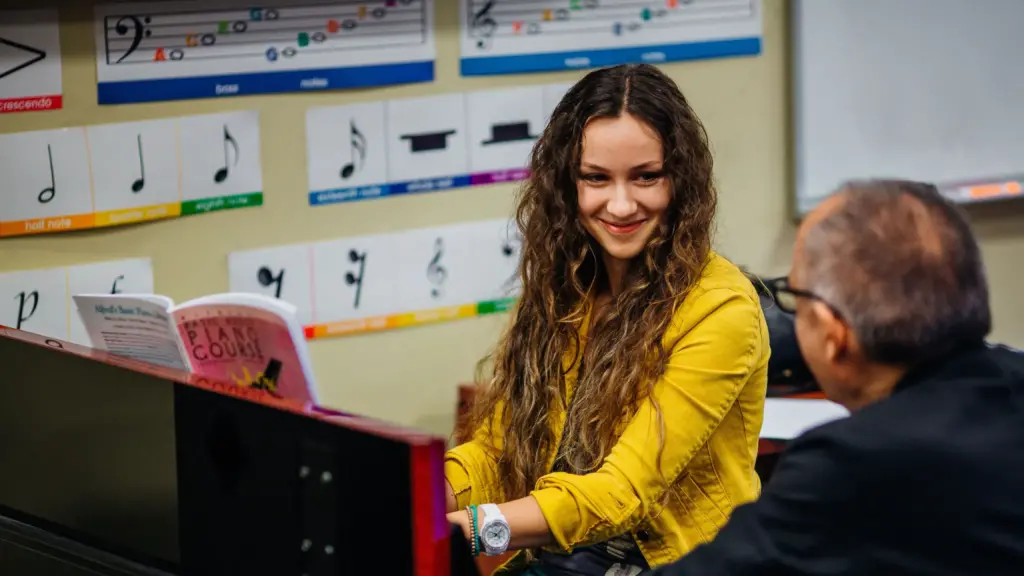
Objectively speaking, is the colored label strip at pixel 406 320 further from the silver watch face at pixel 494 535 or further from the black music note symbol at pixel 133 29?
the silver watch face at pixel 494 535

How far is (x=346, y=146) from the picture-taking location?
7.55 feet

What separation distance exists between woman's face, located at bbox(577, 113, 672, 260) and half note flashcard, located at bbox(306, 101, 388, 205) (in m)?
0.85

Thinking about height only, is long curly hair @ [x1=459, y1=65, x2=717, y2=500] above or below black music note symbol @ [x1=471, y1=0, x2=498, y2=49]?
below

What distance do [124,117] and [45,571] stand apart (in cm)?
110

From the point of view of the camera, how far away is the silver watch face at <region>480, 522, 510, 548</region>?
1.36 metres

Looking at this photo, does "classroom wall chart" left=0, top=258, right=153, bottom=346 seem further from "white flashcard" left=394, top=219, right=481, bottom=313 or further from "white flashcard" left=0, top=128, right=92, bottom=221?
"white flashcard" left=394, top=219, right=481, bottom=313

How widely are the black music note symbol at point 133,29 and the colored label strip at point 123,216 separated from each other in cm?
27

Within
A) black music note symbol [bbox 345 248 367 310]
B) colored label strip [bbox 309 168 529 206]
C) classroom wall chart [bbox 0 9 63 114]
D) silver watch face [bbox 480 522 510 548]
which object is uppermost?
classroom wall chart [bbox 0 9 63 114]

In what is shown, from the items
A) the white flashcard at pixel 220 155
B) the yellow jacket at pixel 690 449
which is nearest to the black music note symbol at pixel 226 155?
the white flashcard at pixel 220 155

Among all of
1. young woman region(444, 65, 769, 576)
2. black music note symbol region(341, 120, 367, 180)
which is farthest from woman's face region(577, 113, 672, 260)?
black music note symbol region(341, 120, 367, 180)

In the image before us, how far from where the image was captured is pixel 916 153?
287 cm

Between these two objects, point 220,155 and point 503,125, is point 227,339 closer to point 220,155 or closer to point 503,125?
point 220,155

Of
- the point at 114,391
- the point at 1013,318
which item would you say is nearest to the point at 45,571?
the point at 114,391

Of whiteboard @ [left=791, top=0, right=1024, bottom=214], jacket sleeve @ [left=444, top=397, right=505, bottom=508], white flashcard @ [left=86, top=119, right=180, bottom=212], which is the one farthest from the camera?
whiteboard @ [left=791, top=0, right=1024, bottom=214]
